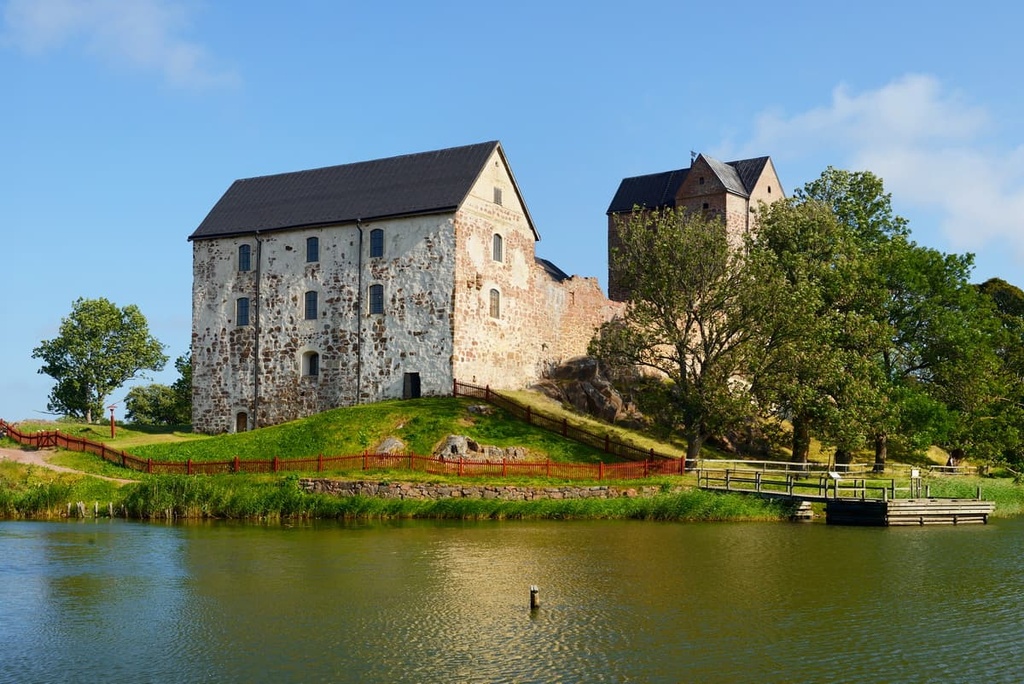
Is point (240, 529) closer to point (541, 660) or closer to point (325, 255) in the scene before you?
point (541, 660)

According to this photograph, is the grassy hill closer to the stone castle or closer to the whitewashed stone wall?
the whitewashed stone wall

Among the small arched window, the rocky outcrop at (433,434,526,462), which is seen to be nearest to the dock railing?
the rocky outcrop at (433,434,526,462)

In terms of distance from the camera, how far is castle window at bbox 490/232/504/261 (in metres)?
51.9

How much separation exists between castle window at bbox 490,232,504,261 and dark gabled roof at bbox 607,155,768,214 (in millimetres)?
27710

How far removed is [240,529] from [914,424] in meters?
30.3

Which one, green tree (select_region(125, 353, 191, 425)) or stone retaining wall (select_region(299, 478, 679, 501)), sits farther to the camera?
green tree (select_region(125, 353, 191, 425))

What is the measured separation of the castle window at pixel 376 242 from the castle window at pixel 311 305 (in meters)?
3.86

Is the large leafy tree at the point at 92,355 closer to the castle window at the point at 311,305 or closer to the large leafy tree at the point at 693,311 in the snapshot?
the castle window at the point at 311,305

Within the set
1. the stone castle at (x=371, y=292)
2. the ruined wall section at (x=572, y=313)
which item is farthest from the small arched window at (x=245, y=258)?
the ruined wall section at (x=572, y=313)

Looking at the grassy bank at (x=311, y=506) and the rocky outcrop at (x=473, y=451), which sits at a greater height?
the rocky outcrop at (x=473, y=451)

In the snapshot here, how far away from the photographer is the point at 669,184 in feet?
269

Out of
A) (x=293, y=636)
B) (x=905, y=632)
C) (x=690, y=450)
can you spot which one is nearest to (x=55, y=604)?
(x=293, y=636)

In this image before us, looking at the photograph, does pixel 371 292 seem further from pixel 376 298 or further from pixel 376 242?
pixel 376 242

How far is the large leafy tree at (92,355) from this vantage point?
71.7 m
